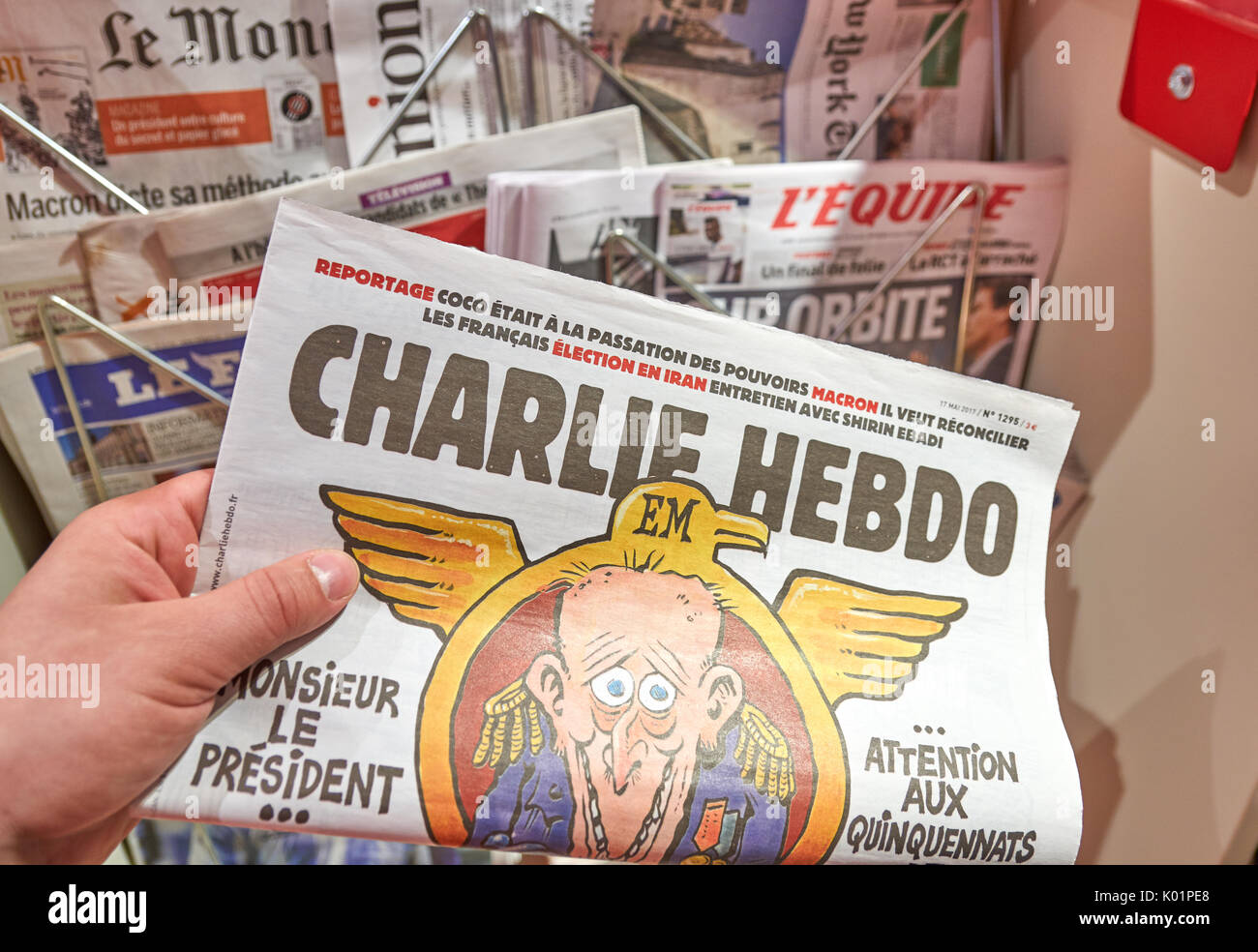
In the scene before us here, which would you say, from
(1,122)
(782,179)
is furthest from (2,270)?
(782,179)

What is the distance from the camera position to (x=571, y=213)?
47cm

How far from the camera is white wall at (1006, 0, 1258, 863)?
1.31 ft

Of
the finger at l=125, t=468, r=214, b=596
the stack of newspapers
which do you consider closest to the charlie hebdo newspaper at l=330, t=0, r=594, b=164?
the stack of newspapers

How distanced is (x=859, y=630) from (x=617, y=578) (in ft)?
0.46

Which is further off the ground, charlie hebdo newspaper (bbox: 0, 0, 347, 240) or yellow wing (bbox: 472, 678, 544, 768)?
charlie hebdo newspaper (bbox: 0, 0, 347, 240)

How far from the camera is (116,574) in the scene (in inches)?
15.7

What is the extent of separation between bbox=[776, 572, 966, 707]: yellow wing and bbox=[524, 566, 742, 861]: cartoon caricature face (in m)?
0.05

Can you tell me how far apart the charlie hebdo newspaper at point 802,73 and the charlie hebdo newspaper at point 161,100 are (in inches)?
7.3

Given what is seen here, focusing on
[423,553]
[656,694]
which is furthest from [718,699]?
[423,553]

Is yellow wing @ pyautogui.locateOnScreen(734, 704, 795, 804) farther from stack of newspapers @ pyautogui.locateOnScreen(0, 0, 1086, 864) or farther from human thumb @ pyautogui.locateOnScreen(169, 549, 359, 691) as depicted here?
human thumb @ pyautogui.locateOnScreen(169, 549, 359, 691)

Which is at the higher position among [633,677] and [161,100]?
[161,100]

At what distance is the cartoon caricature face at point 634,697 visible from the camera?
381mm
